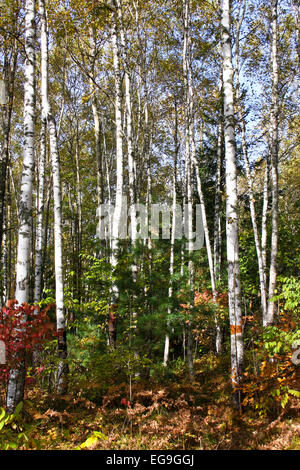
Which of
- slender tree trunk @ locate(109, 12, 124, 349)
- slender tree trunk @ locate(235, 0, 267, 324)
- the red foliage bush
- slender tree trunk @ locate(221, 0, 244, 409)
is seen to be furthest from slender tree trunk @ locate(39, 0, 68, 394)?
slender tree trunk @ locate(235, 0, 267, 324)

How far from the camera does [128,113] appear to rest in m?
7.30

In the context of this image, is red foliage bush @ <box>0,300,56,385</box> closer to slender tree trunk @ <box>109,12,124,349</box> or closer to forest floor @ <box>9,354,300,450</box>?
forest floor @ <box>9,354,300,450</box>

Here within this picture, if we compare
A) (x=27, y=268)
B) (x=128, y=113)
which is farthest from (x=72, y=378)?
(x=128, y=113)

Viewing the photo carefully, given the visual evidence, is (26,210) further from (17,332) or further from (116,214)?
(116,214)

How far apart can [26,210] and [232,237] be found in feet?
10.1

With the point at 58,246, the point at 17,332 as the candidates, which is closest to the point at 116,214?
the point at 58,246

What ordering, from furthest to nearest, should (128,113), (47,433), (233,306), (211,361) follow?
(211,361) < (128,113) < (233,306) < (47,433)

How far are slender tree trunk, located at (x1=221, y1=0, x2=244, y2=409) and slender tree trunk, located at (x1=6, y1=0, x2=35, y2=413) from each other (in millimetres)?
2941

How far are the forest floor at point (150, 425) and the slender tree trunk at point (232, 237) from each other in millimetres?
450

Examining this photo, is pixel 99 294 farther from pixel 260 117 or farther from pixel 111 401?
pixel 260 117

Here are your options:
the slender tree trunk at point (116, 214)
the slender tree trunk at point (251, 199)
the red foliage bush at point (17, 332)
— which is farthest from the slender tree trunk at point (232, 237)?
the slender tree trunk at point (251, 199)

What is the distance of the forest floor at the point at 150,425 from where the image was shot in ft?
11.7

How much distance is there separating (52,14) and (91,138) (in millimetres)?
8019

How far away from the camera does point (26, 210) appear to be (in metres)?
4.13
